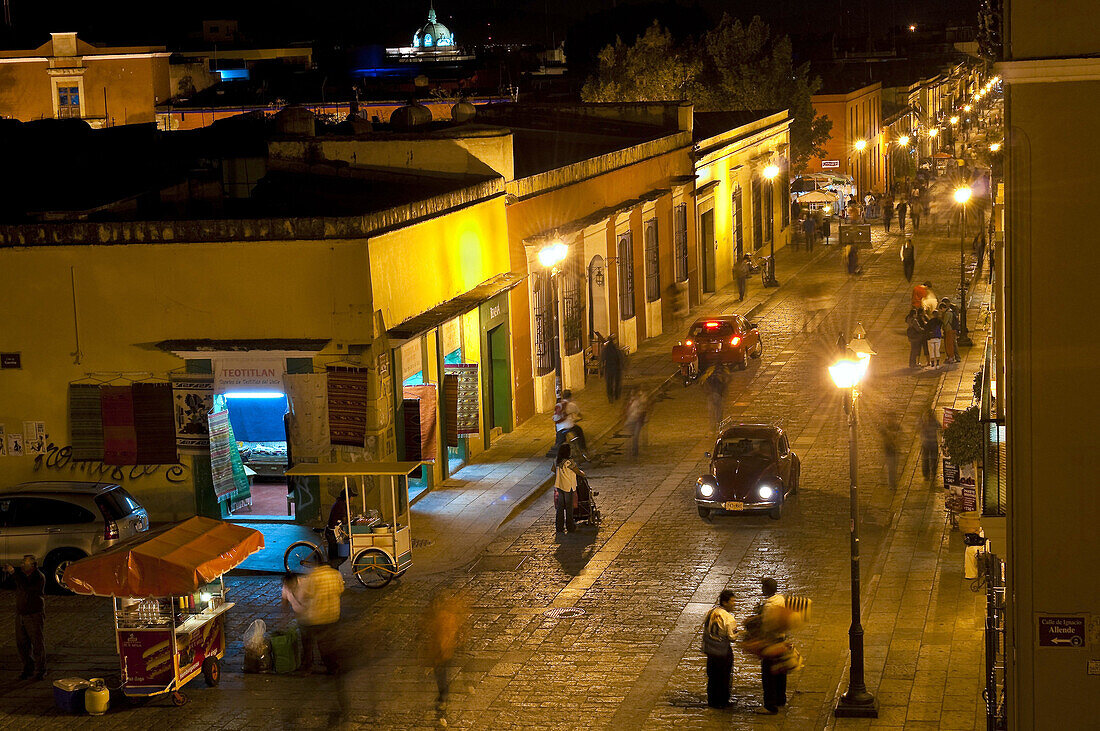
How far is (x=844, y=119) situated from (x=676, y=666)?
196ft

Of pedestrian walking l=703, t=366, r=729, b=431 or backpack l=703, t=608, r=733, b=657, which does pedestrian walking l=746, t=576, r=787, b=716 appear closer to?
backpack l=703, t=608, r=733, b=657

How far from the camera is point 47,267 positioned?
2284cm

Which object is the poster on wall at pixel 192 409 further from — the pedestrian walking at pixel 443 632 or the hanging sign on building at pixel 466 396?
the hanging sign on building at pixel 466 396

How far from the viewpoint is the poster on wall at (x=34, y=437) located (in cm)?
2328

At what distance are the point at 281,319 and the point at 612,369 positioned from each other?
431 inches

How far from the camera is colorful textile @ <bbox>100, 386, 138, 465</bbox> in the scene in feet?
75.3

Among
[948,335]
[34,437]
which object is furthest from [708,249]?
[34,437]

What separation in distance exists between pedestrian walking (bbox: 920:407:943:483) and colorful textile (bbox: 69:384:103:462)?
13210 mm

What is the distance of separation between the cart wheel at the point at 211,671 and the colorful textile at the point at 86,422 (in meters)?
7.13

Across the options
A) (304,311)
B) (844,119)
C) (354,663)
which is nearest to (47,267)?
(304,311)

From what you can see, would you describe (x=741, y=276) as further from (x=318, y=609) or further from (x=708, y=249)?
(x=318, y=609)

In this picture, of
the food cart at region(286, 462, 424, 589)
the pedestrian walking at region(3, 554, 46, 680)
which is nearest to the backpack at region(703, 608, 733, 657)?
the food cart at region(286, 462, 424, 589)

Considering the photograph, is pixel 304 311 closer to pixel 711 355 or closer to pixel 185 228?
pixel 185 228

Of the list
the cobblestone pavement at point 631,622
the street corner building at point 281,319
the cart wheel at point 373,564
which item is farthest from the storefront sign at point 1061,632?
the street corner building at point 281,319
